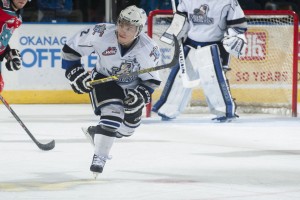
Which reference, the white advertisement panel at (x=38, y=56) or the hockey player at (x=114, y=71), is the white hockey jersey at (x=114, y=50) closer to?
the hockey player at (x=114, y=71)

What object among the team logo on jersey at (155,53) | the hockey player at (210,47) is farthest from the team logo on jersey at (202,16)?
the team logo on jersey at (155,53)

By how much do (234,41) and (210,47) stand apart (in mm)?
286

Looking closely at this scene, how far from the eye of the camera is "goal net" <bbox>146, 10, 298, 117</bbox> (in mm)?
9812

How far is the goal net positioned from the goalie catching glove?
2.60 feet

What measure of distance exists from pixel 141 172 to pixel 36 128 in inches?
106

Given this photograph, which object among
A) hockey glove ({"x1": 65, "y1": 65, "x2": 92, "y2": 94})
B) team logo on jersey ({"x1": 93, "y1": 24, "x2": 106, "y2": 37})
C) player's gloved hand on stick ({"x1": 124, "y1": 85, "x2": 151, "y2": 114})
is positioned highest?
team logo on jersey ({"x1": 93, "y1": 24, "x2": 106, "y2": 37})

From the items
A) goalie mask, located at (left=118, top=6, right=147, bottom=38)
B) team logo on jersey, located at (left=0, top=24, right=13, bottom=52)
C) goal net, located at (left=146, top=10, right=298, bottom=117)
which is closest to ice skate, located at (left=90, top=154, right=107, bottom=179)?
goalie mask, located at (left=118, top=6, right=147, bottom=38)

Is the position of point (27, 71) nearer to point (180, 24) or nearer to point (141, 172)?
point (180, 24)

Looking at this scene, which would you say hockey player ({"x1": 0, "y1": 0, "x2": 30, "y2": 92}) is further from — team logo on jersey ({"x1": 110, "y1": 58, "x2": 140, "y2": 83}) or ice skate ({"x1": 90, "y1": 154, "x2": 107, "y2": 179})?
ice skate ({"x1": 90, "y1": 154, "x2": 107, "y2": 179})

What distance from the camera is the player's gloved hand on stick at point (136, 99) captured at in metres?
5.68

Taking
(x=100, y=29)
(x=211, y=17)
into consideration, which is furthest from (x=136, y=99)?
(x=211, y=17)

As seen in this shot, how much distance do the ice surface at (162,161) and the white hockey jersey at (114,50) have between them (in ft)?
1.84

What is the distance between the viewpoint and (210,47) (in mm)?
9141

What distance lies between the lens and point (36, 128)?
28.1 feet
